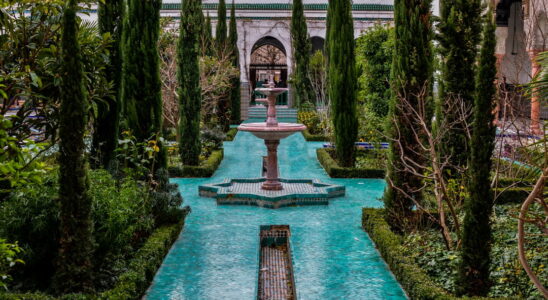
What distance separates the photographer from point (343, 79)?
458 inches

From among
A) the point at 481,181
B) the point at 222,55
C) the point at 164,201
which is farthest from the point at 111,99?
the point at 222,55

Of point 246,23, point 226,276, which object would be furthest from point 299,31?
point 226,276

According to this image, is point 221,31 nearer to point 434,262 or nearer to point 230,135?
point 230,135

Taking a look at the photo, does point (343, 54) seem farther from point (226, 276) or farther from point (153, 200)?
point (226, 276)

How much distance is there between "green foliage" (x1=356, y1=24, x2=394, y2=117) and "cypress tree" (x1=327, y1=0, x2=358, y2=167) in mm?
2966

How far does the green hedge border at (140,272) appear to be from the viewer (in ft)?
13.9

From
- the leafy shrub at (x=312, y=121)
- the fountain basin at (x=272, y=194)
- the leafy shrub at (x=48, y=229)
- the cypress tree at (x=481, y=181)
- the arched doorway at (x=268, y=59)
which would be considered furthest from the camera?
the arched doorway at (x=268, y=59)

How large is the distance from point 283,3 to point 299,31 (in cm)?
554

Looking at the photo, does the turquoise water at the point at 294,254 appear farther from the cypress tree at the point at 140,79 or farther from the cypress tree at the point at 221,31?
the cypress tree at the point at 221,31

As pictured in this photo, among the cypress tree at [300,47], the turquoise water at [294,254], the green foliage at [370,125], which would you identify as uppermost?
the cypress tree at [300,47]

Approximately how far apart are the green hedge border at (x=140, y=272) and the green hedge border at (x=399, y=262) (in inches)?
93.1

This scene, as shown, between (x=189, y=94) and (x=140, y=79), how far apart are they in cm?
477

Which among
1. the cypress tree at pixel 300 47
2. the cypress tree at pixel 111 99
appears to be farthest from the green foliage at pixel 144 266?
the cypress tree at pixel 300 47

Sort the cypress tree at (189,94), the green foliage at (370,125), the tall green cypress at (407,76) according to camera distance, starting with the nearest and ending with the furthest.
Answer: the tall green cypress at (407,76), the cypress tree at (189,94), the green foliage at (370,125)
